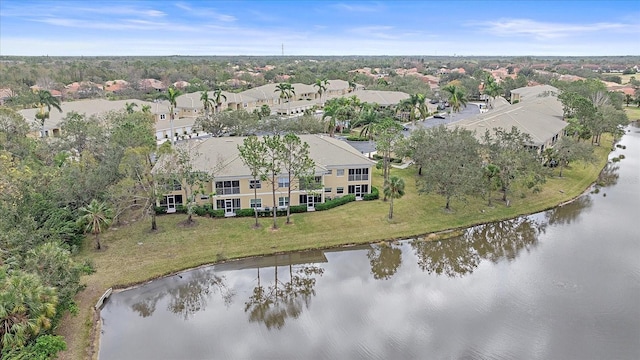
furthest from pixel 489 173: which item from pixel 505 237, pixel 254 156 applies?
pixel 254 156

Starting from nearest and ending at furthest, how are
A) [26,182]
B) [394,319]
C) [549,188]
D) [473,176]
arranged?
[394,319] → [26,182] → [473,176] → [549,188]

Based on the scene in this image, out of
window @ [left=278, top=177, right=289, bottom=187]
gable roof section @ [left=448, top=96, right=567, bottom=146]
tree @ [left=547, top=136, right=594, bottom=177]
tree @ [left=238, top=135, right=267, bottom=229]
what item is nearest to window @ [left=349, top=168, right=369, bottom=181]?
window @ [left=278, top=177, right=289, bottom=187]

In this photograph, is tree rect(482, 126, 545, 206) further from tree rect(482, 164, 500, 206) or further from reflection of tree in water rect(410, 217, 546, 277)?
reflection of tree in water rect(410, 217, 546, 277)

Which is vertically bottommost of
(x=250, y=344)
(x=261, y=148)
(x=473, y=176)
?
(x=250, y=344)

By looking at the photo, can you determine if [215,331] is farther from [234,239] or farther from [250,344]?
[234,239]

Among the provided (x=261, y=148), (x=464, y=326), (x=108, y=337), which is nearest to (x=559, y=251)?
(x=464, y=326)

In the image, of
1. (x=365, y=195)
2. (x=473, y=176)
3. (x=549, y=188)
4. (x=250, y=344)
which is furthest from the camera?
(x=549, y=188)
